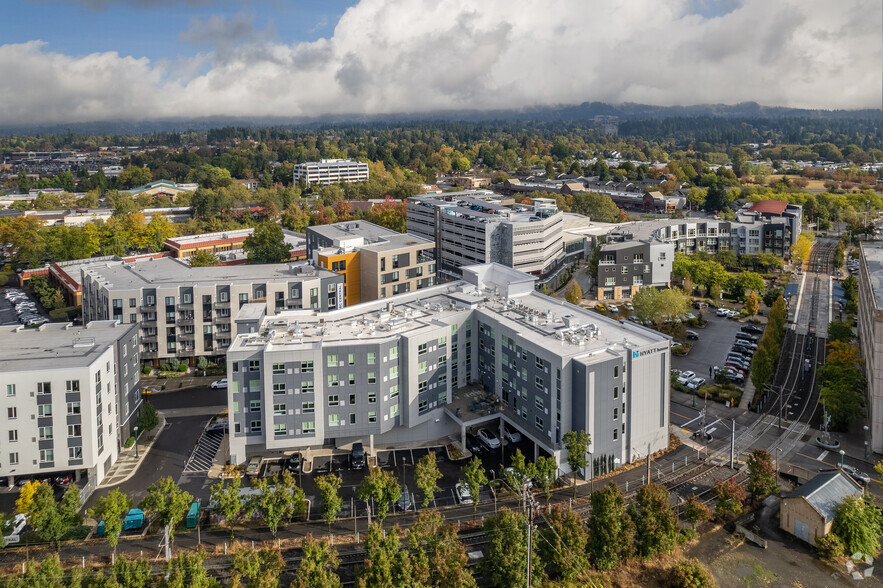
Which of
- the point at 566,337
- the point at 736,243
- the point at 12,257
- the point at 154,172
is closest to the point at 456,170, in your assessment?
the point at 154,172

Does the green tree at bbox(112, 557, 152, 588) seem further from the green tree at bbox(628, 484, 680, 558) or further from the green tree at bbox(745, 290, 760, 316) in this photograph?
the green tree at bbox(745, 290, 760, 316)

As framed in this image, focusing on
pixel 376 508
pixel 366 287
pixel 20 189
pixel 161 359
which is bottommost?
pixel 376 508

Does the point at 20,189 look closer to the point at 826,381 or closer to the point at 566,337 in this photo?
the point at 566,337

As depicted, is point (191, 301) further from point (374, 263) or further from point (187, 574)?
point (187, 574)

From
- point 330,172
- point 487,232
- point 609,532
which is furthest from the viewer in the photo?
point 330,172

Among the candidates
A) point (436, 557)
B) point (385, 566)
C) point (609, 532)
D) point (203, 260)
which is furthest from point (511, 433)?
point (203, 260)

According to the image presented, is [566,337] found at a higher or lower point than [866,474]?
higher

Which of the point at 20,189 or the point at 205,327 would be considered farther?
the point at 20,189
